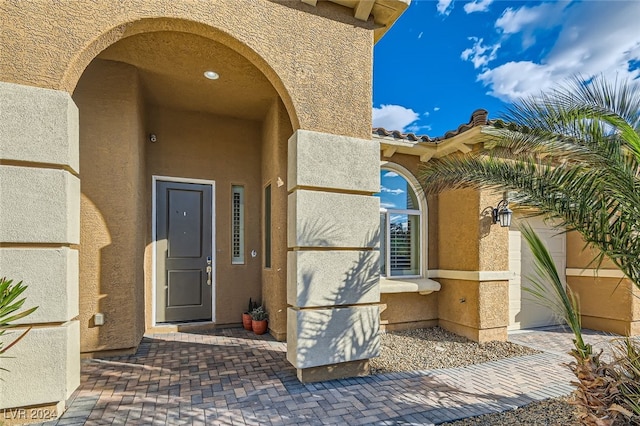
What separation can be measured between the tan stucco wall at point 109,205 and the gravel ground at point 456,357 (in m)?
4.17

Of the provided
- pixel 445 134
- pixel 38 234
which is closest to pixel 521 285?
pixel 445 134

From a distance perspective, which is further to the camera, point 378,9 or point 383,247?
point 383,247

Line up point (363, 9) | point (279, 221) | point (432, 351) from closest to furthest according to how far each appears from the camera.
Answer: point (363, 9) → point (432, 351) → point (279, 221)

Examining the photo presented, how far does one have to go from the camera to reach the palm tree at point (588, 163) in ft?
10.2

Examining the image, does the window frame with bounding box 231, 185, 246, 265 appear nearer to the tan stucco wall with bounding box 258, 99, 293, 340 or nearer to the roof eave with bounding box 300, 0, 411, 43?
the tan stucco wall with bounding box 258, 99, 293, 340

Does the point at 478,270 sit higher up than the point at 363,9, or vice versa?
the point at 363,9

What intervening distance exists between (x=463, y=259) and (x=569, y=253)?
11.5 ft

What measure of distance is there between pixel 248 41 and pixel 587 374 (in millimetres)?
5163

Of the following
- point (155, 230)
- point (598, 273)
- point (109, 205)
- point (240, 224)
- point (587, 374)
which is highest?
point (109, 205)

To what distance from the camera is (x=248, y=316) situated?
6656 millimetres

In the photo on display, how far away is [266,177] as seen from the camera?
22.5 ft

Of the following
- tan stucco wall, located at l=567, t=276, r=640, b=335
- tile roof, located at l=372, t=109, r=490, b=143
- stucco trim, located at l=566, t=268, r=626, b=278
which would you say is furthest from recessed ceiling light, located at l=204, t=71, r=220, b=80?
tan stucco wall, located at l=567, t=276, r=640, b=335

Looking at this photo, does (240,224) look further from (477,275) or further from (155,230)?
(477,275)

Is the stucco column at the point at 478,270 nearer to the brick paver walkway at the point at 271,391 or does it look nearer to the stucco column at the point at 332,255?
the brick paver walkway at the point at 271,391
